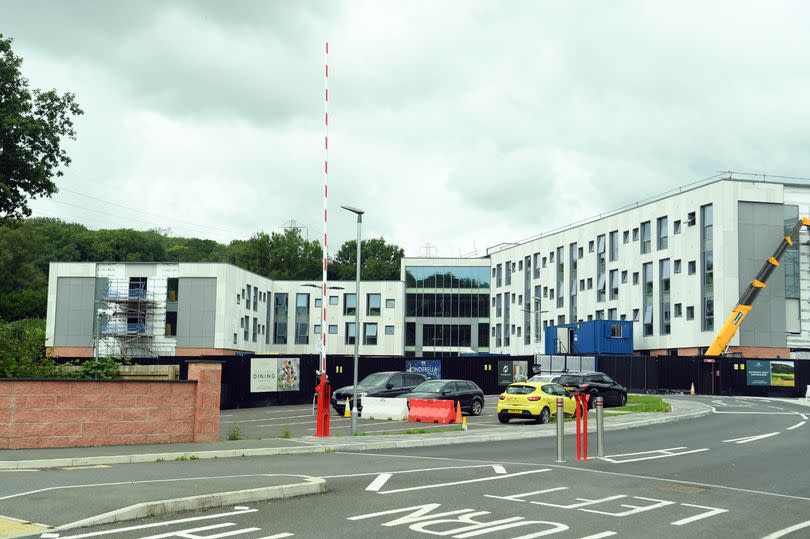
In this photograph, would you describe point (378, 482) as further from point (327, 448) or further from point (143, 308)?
point (143, 308)

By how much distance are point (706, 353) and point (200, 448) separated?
50496 mm

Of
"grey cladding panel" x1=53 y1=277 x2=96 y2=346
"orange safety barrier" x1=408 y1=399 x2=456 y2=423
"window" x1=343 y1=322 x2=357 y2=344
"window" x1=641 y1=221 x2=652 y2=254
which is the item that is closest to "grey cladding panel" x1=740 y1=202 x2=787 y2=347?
"window" x1=641 y1=221 x2=652 y2=254

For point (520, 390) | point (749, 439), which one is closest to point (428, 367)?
point (520, 390)

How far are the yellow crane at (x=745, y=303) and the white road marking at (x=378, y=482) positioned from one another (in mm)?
49265

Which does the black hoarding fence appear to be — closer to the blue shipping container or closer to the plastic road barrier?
the blue shipping container

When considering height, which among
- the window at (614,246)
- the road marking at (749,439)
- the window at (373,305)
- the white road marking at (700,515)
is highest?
the window at (614,246)

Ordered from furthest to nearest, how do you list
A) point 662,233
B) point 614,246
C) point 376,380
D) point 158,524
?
point 614,246 < point 662,233 < point 376,380 < point 158,524

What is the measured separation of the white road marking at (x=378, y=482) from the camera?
1238cm

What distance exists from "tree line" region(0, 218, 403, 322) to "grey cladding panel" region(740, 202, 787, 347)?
59482mm

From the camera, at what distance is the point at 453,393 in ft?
102

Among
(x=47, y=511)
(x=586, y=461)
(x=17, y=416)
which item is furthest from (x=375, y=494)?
(x=17, y=416)

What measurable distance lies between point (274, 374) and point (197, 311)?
3724 cm

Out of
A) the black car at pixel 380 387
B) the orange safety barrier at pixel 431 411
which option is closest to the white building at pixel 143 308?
the black car at pixel 380 387

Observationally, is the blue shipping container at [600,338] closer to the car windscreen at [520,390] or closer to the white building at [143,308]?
the white building at [143,308]
